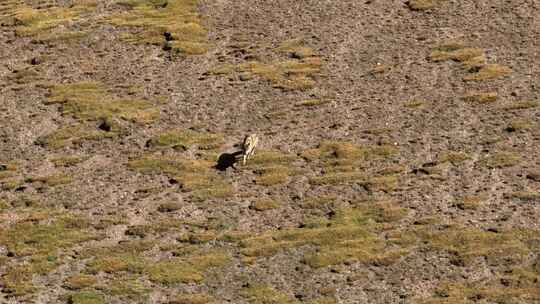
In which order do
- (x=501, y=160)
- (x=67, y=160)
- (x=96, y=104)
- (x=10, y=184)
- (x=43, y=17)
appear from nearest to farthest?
(x=501, y=160)
(x=10, y=184)
(x=67, y=160)
(x=96, y=104)
(x=43, y=17)

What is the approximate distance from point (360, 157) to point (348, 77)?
46.8 feet

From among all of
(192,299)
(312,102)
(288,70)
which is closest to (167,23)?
(288,70)

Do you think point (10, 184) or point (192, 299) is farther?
point (10, 184)

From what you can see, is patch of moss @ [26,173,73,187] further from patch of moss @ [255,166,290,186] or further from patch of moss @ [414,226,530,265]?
patch of moss @ [414,226,530,265]

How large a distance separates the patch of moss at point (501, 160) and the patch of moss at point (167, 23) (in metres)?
31.0

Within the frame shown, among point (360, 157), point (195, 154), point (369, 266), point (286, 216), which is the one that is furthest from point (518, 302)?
point (195, 154)

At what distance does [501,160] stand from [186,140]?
70.5 ft

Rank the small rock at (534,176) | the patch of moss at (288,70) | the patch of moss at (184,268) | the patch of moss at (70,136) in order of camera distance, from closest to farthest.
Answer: the patch of moss at (184,268)
the small rock at (534,176)
the patch of moss at (70,136)
the patch of moss at (288,70)

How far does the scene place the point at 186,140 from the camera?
73688mm

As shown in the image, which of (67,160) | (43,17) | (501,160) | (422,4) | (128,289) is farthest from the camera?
(43,17)

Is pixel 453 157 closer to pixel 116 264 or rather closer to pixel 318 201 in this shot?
pixel 318 201

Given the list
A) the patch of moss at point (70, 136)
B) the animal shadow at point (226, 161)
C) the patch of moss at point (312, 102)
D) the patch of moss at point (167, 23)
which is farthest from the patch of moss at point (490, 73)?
the patch of moss at point (70, 136)

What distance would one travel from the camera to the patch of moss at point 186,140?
72938 millimetres

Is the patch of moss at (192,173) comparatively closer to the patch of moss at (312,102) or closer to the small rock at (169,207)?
the small rock at (169,207)
